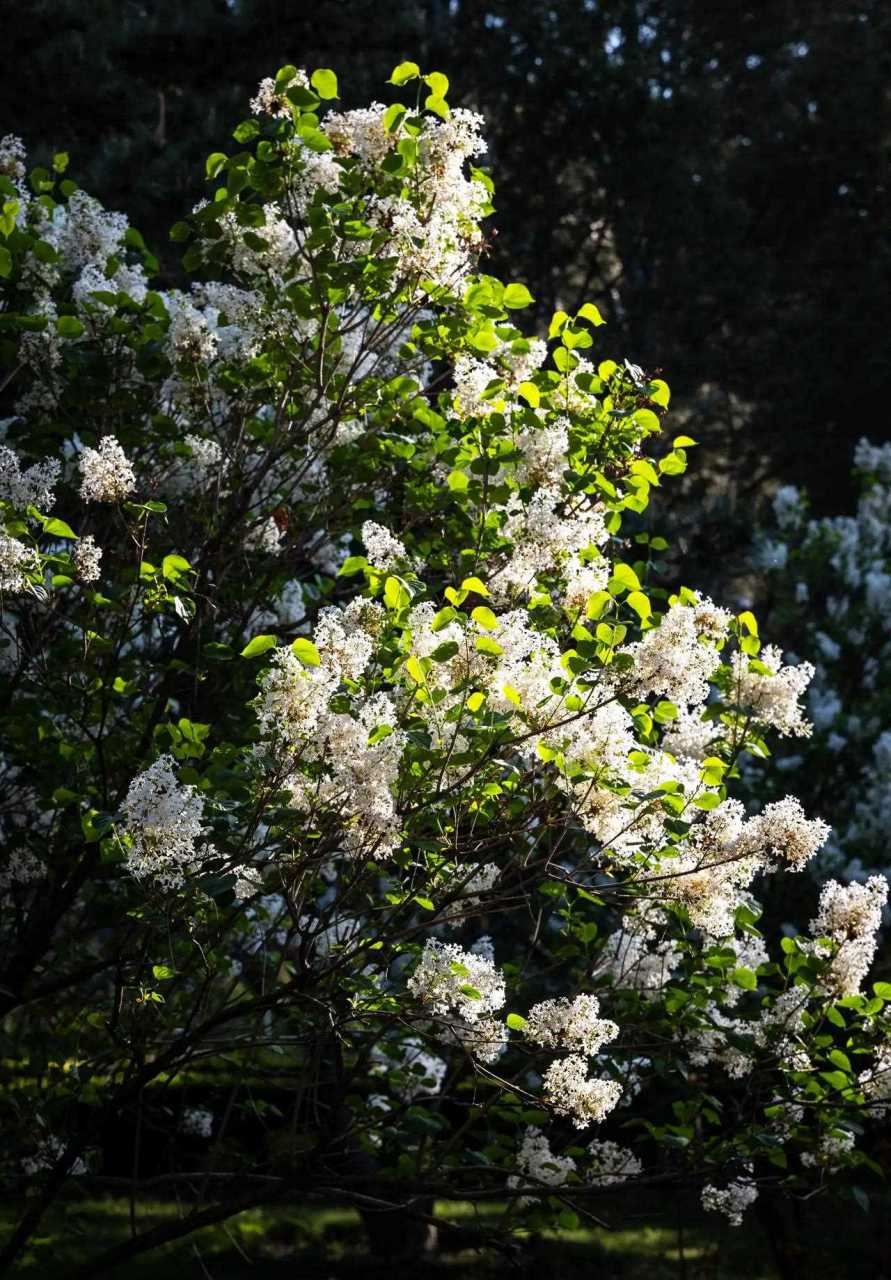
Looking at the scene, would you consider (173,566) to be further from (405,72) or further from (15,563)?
(405,72)

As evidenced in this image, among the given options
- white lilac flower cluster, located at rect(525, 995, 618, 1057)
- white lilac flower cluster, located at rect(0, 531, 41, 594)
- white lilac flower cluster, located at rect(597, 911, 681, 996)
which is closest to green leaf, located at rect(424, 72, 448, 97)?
white lilac flower cluster, located at rect(0, 531, 41, 594)

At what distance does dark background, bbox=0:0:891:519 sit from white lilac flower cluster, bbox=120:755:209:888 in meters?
6.11

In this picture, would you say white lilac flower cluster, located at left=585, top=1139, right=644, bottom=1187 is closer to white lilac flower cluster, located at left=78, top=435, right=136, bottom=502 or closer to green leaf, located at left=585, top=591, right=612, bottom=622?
green leaf, located at left=585, top=591, right=612, bottom=622

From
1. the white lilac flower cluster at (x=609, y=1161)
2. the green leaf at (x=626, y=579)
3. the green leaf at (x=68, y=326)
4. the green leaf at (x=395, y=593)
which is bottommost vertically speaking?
the white lilac flower cluster at (x=609, y=1161)

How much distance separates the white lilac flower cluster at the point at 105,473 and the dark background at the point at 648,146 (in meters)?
5.23

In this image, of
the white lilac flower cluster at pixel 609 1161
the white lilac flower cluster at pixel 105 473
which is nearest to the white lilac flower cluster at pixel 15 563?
the white lilac flower cluster at pixel 105 473

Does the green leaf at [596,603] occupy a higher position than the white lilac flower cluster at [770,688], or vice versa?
the white lilac flower cluster at [770,688]

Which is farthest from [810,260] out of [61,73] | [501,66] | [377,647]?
[377,647]

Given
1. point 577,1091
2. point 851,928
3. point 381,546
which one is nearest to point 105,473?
point 381,546

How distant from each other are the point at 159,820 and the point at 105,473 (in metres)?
1.01

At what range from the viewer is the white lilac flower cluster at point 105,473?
3455mm

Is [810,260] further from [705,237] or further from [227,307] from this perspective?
[227,307]

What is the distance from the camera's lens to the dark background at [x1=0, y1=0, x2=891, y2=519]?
925cm

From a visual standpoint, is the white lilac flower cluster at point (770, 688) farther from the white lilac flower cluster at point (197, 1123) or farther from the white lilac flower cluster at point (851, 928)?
the white lilac flower cluster at point (197, 1123)
